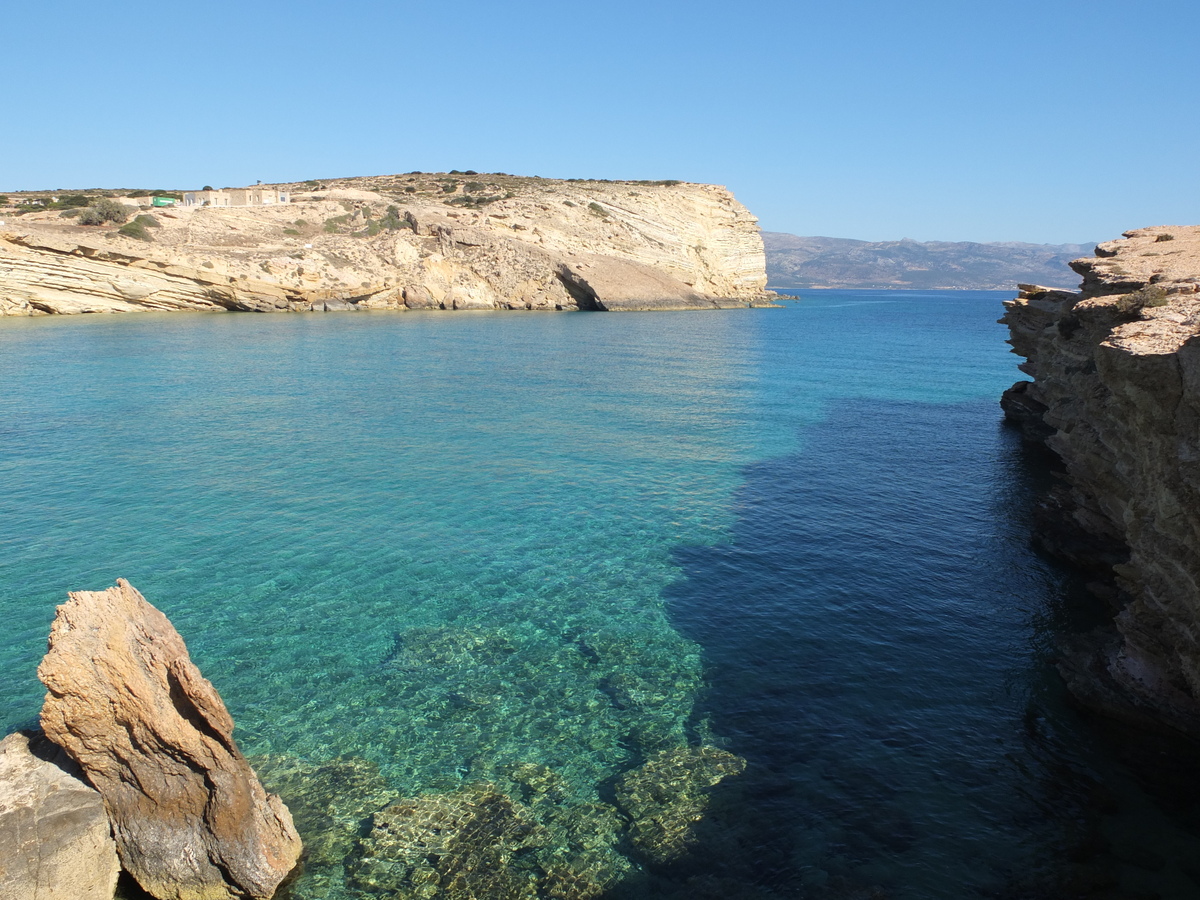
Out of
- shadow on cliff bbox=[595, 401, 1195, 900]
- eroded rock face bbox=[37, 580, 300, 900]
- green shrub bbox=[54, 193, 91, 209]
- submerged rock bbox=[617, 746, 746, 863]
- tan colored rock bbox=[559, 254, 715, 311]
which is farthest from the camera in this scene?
tan colored rock bbox=[559, 254, 715, 311]

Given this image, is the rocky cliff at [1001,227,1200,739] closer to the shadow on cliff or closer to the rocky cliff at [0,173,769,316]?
the shadow on cliff

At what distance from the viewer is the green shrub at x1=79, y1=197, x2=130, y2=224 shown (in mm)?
69125

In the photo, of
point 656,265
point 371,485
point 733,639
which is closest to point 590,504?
point 371,485

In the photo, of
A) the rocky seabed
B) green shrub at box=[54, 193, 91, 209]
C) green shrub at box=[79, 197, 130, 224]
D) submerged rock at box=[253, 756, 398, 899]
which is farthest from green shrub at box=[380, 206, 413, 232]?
the rocky seabed

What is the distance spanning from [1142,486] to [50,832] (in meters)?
Result: 15.3

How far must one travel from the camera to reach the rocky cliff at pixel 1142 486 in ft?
33.4

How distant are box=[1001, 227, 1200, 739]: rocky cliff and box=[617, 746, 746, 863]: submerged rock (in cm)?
651

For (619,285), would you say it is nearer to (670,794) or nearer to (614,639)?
(614,639)

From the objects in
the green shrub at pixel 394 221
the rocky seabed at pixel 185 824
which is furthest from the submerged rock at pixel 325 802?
the green shrub at pixel 394 221

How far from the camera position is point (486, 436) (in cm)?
2953

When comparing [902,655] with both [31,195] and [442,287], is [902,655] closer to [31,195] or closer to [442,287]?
[442,287]

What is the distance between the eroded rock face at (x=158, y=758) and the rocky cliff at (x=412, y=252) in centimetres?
6952

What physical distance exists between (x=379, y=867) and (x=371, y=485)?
49.4 feet

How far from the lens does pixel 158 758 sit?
28.4ft
